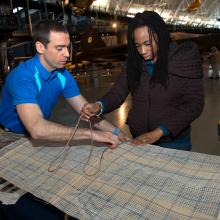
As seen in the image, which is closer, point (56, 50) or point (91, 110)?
point (56, 50)

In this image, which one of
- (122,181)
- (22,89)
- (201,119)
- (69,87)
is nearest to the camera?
(122,181)

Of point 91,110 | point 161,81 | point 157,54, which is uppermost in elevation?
point 157,54

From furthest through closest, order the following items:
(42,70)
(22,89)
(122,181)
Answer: (42,70) → (22,89) → (122,181)

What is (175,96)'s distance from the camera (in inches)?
76.8

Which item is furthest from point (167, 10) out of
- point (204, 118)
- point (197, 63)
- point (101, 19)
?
point (197, 63)

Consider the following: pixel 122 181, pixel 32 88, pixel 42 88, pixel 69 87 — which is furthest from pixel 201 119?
pixel 122 181

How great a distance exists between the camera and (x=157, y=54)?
6.26 feet

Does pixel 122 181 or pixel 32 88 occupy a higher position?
pixel 32 88

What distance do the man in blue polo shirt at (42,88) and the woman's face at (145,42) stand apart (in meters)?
0.52

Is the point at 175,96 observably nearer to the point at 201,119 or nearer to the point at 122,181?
the point at 122,181

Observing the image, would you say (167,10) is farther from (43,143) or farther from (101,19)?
(43,143)

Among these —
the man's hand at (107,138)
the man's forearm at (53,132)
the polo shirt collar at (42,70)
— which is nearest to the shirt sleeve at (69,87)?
the polo shirt collar at (42,70)

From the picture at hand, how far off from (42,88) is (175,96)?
0.93 m

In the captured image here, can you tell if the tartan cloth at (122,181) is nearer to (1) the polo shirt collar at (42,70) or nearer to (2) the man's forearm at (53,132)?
(2) the man's forearm at (53,132)
